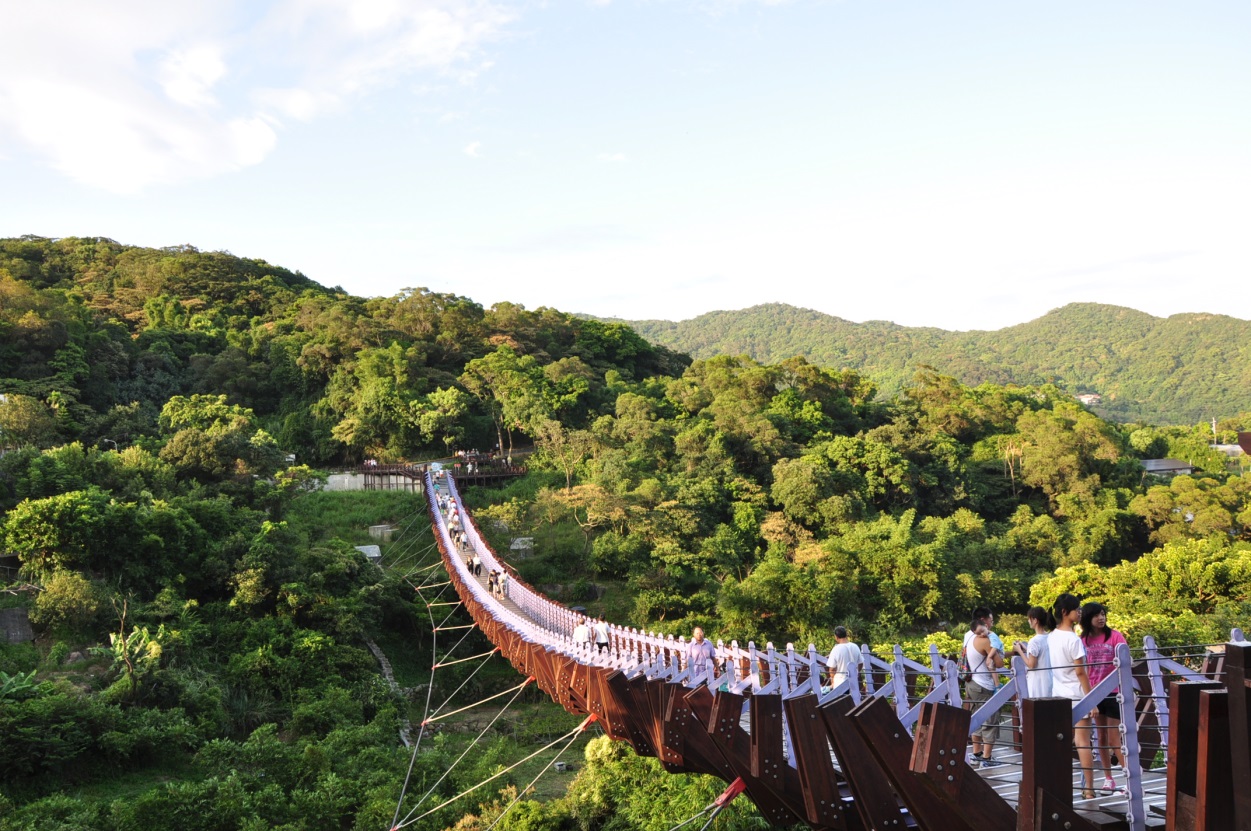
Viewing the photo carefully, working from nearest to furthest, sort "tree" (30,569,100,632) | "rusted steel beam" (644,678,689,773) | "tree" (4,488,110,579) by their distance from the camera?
"rusted steel beam" (644,678,689,773)
"tree" (30,569,100,632)
"tree" (4,488,110,579)

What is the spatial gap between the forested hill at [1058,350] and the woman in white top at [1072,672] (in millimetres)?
60239

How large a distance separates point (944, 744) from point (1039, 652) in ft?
4.41

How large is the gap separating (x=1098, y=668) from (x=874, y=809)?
1246 mm

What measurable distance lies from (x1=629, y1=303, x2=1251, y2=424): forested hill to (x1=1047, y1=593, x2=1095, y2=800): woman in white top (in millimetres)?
60239

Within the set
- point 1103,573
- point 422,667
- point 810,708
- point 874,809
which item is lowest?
point 422,667

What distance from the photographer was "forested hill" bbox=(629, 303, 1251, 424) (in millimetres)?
67250

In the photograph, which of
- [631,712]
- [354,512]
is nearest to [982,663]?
[631,712]

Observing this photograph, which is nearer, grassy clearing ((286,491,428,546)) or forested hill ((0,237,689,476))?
grassy clearing ((286,491,428,546))

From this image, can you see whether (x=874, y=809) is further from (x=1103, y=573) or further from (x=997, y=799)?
(x=1103, y=573)

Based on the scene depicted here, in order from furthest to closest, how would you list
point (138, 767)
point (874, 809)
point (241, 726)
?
point (241, 726) < point (138, 767) < point (874, 809)

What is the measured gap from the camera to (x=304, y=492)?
71.3ft

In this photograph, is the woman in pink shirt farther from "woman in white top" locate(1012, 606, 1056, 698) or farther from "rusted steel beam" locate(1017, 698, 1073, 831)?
"rusted steel beam" locate(1017, 698, 1073, 831)

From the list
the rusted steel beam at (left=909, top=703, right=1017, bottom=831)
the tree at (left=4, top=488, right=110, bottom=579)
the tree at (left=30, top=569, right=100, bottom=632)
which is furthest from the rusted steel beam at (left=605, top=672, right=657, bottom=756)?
the tree at (left=4, top=488, right=110, bottom=579)

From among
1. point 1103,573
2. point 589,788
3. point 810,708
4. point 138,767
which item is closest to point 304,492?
point 138,767
